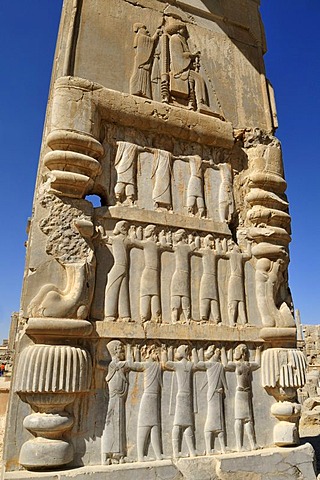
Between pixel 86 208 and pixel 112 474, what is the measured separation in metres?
2.27

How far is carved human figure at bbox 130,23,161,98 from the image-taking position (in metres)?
4.48

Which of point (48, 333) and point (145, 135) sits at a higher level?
point (145, 135)

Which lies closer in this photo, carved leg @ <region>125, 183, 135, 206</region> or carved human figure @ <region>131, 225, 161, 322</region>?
carved human figure @ <region>131, 225, 161, 322</region>

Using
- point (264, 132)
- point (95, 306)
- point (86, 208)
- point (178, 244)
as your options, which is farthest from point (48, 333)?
point (264, 132)

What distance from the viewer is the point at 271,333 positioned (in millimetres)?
4188

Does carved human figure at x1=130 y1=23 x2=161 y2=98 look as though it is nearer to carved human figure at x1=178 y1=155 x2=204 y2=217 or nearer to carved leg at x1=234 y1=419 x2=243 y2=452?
carved human figure at x1=178 y1=155 x2=204 y2=217

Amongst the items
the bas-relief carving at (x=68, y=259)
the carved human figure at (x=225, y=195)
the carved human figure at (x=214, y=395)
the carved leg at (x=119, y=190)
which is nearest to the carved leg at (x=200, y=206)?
the carved human figure at (x=225, y=195)

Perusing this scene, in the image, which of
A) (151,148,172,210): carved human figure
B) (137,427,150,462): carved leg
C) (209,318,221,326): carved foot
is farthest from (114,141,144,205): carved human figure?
(137,427,150,462): carved leg

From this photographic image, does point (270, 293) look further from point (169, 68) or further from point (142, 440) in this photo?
point (169, 68)

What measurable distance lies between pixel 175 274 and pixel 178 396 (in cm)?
115

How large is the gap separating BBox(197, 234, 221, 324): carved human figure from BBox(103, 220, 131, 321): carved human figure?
823 millimetres

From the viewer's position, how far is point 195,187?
4434mm

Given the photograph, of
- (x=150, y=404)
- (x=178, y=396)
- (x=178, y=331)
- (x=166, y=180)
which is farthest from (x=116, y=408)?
(x=166, y=180)

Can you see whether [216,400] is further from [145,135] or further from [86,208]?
[145,135]
